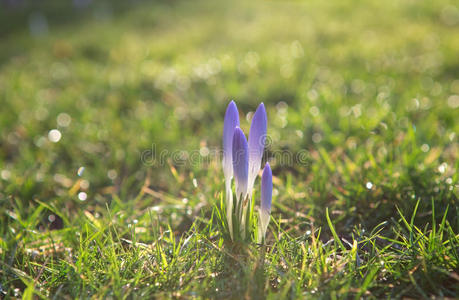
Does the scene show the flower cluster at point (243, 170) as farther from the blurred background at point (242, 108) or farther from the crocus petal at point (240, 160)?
the blurred background at point (242, 108)

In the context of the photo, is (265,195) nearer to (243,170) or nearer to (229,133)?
(243,170)

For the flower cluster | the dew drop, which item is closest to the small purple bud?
the flower cluster

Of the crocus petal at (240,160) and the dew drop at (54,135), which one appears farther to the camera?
the dew drop at (54,135)

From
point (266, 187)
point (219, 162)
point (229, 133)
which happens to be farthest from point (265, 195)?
point (219, 162)

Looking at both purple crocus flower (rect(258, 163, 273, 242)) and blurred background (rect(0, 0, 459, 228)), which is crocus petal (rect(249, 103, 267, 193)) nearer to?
purple crocus flower (rect(258, 163, 273, 242))

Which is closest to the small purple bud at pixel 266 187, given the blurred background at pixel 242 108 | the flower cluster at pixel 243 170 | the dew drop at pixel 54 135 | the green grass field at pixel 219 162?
the flower cluster at pixel 243 170

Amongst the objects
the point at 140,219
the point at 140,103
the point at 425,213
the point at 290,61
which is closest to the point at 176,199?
the point at 140,219
